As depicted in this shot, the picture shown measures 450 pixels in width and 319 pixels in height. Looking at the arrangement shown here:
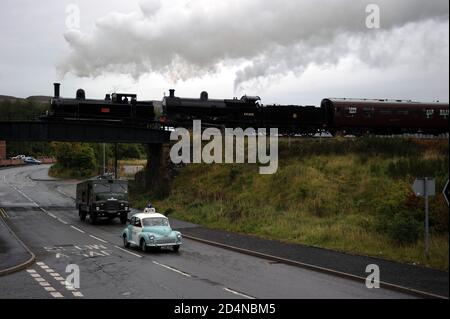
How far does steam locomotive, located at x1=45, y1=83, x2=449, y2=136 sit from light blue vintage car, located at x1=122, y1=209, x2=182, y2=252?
2289 centimetres

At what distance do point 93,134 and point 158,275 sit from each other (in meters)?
29.7

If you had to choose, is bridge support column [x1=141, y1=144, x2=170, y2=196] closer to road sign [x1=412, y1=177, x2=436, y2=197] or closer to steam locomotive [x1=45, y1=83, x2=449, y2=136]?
steam locomotive [x1=45, y1=83, x2=449, y2=136]

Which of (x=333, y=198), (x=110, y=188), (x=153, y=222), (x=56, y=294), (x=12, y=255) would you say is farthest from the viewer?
(x=110, y=188)

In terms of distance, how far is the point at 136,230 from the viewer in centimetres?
2322

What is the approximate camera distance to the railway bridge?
139 feet

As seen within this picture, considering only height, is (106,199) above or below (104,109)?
below

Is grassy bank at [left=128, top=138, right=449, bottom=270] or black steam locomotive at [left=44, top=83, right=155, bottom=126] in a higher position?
black steam locomotive at [left=44, top=83, right=155, bottom=126]

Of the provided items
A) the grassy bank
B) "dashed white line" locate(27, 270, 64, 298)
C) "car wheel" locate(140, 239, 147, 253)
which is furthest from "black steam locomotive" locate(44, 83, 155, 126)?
"dashed white line" locate(27, 270, 64, 298)

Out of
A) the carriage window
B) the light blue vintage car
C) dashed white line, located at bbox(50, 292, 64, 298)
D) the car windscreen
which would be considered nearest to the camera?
dashed white line, located at bbox(50, 292, 64, 298)

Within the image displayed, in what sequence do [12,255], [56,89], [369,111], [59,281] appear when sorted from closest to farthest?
[59,281]
[12,255]
[56,89]
[369,111]

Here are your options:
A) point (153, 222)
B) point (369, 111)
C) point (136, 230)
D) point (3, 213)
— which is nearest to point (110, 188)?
point (3, 213)

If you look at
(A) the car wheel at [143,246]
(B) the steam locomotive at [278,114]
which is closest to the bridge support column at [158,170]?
(B) the steam locomotive at [278,114]

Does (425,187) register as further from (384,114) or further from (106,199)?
(384,114)
